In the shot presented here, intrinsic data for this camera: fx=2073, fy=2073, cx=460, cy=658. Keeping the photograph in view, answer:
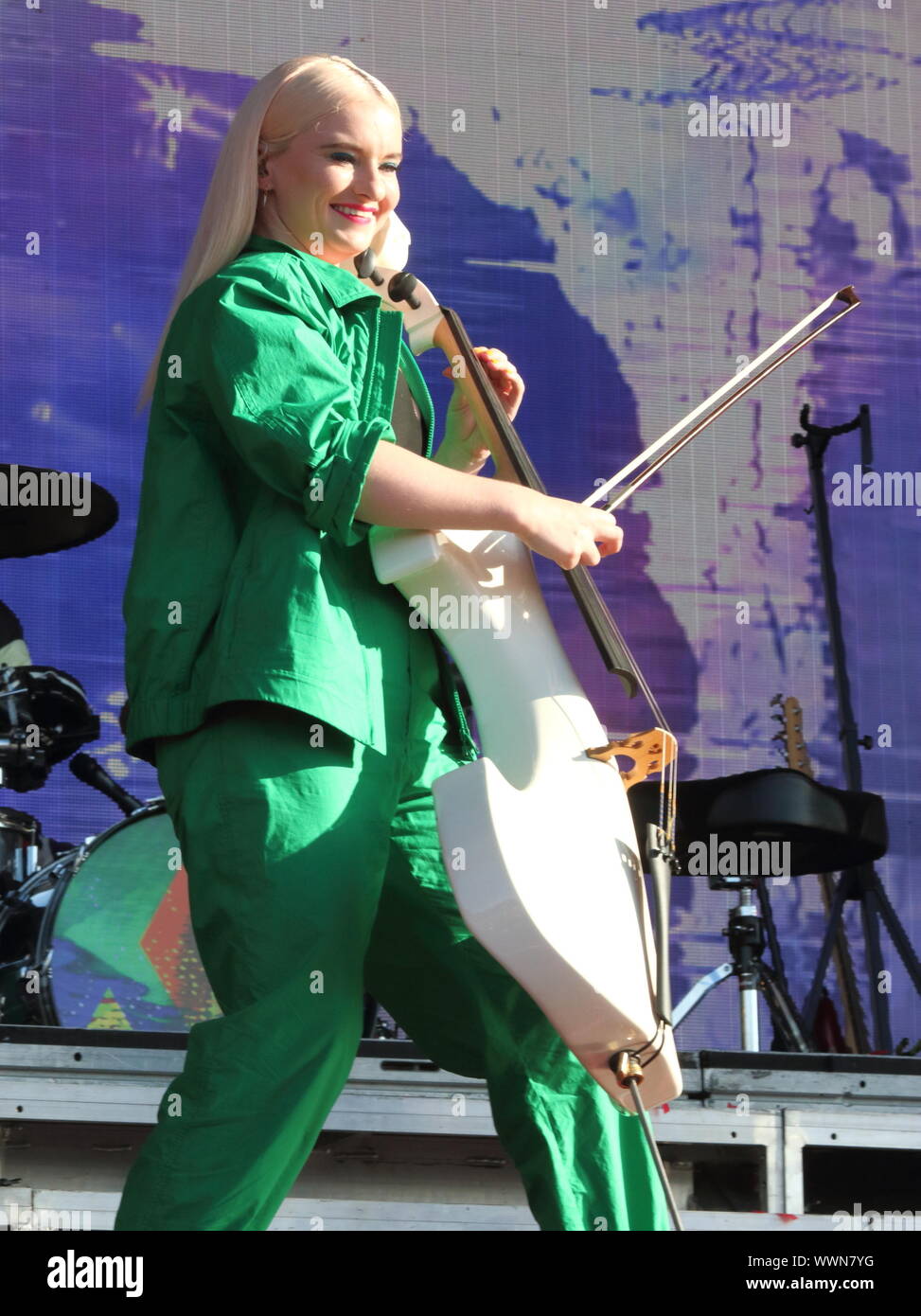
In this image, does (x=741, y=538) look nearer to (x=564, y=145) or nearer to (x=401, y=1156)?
(x=564, y=145)

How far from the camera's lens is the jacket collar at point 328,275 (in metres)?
2.28

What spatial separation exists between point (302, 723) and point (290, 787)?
7cm

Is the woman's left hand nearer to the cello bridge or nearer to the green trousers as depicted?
the green trousers

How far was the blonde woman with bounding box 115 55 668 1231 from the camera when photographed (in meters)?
2.05

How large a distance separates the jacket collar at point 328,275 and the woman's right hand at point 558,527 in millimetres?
312

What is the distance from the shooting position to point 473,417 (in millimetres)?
2496

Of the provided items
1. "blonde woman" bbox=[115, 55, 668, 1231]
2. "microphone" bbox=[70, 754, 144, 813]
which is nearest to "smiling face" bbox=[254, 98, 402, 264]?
"blonde woman" bbox=[115, 55, 668, 1231]

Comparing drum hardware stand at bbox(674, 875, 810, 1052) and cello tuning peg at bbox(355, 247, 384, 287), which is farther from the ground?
cello tuning peg at bbox(355, 247, 384, 287)

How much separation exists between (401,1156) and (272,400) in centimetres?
130

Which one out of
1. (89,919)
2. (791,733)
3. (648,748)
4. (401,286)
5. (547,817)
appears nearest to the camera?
(547,817)

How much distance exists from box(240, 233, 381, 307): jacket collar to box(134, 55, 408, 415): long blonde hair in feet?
0.06

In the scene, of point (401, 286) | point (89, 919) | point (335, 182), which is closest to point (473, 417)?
point (401, 286)

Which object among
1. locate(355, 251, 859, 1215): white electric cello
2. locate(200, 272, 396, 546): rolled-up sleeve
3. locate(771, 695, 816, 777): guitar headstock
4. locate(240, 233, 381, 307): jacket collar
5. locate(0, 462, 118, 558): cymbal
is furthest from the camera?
locate(771, 695, 816, 777): guitar headstock

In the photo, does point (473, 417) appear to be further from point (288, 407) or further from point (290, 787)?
point (290, 787)
